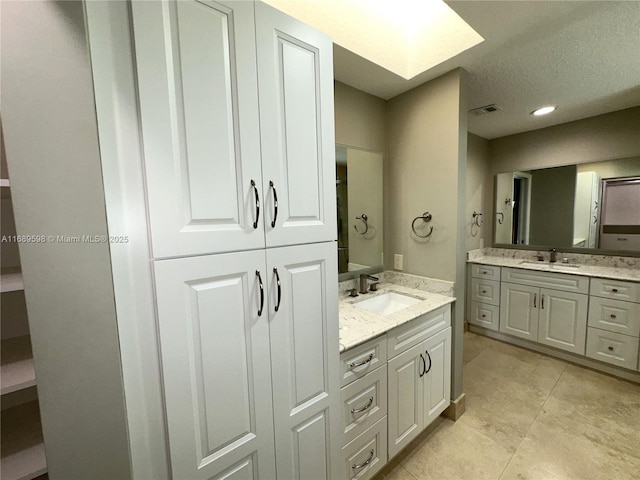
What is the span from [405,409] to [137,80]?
1916mm

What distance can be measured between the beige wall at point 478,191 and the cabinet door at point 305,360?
Answer: 8.72 ft

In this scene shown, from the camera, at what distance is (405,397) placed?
1.50 meters

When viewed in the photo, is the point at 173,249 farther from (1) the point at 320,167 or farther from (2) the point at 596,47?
(2) the point at 596,47

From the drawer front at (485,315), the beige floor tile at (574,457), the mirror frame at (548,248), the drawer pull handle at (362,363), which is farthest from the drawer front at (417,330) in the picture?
the mirror frame at (548,248)

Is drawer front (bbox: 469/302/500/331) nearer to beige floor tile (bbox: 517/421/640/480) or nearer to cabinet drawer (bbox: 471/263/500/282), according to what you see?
cabinet drawer (bbox: 471/263/500/282)

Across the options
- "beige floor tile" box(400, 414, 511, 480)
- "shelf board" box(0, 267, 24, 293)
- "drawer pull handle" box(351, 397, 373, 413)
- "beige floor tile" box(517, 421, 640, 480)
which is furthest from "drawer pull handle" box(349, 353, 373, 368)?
"beige floor tile" box(517, 421, 640, 480)

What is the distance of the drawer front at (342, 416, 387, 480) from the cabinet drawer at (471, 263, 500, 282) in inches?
92.0

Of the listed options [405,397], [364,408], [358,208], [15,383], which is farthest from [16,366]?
[358,208]

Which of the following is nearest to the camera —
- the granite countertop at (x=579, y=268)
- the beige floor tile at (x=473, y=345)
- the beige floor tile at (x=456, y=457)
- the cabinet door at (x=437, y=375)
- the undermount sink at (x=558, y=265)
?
the beige floor tile at (x=456, y=457)

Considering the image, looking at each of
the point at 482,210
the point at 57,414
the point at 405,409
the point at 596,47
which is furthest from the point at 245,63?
the point at 482,210

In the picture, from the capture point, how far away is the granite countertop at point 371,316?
1.27 meters

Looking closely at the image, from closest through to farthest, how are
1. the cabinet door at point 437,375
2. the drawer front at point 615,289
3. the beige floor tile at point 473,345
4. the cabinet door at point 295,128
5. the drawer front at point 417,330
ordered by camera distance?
the cabinet door at point 295,128, the drawer front at point 417,330, the cabinet door at point 437,375, the drawer front at point 615,289, the beige floor tile at point 473,345

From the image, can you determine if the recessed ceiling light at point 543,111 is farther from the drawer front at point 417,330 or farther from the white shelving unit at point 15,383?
the white shelving unit at point 15,383

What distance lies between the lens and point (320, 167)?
103 centimetres
